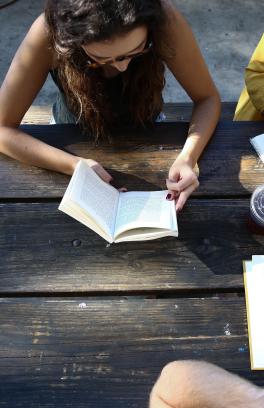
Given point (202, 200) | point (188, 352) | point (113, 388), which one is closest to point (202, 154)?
point (202, 200)

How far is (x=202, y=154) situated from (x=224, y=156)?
0.06 metres

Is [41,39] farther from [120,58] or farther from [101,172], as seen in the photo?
[101,172]

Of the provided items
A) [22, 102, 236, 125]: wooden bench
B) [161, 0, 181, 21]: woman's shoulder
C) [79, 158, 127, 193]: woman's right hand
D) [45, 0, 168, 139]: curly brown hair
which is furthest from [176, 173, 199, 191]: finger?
[22, 102, 236, 125]: wooden bench

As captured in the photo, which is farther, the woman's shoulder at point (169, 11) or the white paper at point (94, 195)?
the woman's shoulder at point (169, 11)

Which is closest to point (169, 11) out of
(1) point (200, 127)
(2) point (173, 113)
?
(1) point (200, 127)

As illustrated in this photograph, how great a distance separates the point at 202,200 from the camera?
3.89ft

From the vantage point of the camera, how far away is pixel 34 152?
1.24 metres

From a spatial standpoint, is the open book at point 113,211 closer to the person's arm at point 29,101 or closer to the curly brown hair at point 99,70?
the person's arm at point 29,101

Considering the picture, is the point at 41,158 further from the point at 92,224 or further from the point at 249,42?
the point at 249,42

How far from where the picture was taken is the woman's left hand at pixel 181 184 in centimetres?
114

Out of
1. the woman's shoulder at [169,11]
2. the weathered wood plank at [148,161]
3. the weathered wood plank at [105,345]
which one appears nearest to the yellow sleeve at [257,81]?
the weathered wood plank at [148,161]

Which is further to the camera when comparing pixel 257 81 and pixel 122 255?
pixel 257 81

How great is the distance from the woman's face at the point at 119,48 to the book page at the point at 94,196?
272 millimetres

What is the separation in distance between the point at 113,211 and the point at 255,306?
412 mm
